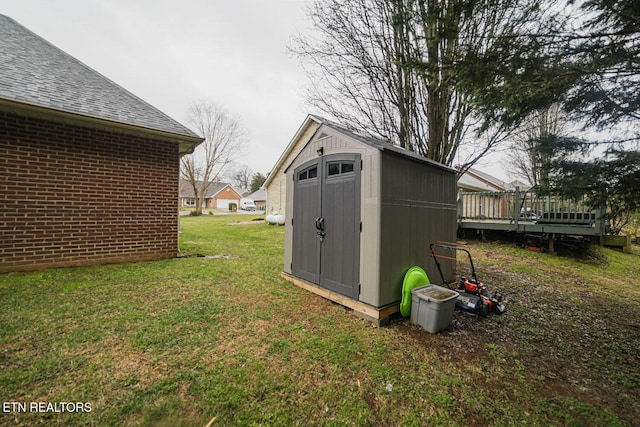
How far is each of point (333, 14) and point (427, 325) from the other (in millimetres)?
8475

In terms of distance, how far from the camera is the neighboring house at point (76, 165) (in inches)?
181

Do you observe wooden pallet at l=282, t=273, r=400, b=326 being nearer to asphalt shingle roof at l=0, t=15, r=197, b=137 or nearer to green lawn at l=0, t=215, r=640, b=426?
green lawn at l=0, t=215, r=640, b=426

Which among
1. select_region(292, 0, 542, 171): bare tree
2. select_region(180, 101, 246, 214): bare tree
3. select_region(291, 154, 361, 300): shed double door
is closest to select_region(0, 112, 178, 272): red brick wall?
select_region(291, 154, 361, 300): shed double door

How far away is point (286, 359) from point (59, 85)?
738cm

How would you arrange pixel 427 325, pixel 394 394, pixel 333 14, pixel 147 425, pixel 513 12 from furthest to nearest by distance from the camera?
pixel 333 14, pixel 513 12, pixel 427 325, pixel 394 394, pixel 147 425

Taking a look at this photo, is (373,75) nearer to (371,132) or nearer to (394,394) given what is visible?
(371,132)

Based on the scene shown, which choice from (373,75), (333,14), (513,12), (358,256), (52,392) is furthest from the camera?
(373,75)

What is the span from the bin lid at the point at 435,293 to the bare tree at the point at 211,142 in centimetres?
2908

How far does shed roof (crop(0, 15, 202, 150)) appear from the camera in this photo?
4.68 meters

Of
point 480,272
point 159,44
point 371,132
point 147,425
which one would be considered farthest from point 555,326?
point 159,44

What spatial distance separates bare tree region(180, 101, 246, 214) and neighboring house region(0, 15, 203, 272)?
882 inches

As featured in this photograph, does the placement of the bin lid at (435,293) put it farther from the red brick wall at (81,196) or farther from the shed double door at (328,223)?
the red brick wall at (81,196)

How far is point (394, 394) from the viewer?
2.03m

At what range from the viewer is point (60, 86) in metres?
5.33
